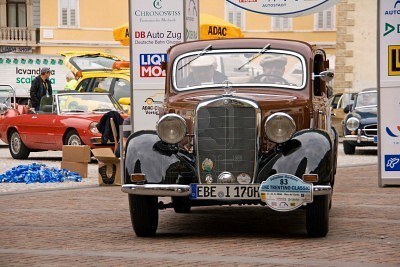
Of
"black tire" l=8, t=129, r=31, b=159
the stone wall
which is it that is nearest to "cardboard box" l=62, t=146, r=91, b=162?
"black tire" l=8, t=129, r=31, b=159

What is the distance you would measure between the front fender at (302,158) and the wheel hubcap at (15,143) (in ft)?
48.7

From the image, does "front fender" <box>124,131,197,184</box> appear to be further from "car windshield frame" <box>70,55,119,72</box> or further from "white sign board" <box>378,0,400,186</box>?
"car windshield frame" <box>70,55,119,72</box>

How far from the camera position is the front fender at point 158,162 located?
11.6 m

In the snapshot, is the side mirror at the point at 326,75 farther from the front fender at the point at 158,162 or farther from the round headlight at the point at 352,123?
the round headlight at the point at 352,123

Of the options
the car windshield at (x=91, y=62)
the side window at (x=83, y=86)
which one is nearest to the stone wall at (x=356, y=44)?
the car windshield at (x=91, y=62)

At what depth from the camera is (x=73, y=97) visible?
25344mm

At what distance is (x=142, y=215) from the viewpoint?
11.8 metres

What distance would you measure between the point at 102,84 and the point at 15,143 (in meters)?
4.57

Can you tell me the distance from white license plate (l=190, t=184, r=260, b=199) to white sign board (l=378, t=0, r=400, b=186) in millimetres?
6860

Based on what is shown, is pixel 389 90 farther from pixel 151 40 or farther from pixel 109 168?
pixel 109 168

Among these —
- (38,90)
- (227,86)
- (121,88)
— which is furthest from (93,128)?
(227,86)

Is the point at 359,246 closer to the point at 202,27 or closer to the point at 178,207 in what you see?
the point at 178,207

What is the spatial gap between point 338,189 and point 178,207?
413 centimetres

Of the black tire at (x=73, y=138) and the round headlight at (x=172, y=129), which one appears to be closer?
the round headlight at (x=172, y=129)
